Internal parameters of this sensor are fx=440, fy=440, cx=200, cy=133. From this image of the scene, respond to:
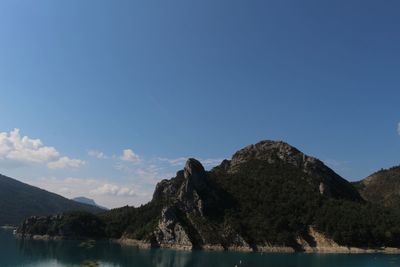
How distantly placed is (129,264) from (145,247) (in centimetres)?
7186

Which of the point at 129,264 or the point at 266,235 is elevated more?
the point at 266,235

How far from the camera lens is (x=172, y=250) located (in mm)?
186375

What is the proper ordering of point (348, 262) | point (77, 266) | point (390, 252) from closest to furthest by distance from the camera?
point (77, 266) < point (348, 262) < point (390, 252)

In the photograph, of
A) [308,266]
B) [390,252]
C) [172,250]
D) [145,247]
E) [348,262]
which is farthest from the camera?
[145,247]

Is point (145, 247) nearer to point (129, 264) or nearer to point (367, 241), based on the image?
point (129, 264)

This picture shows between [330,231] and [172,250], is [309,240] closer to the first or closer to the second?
[330,231]

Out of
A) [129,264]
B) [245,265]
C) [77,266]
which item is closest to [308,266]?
[245,265]

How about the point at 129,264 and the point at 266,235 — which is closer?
the point at 129,264

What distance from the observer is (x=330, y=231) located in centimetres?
19038

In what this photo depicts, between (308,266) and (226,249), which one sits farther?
(226,249)

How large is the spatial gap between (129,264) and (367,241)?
105600 millimetres

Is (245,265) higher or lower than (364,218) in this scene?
lower

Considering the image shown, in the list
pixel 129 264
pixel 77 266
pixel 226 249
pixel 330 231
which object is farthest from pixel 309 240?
pixel 77 266

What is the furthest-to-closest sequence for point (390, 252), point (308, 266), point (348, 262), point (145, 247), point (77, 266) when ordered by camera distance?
point (145, 247), point (390, 252), point (348, 262), point (308, 266), point (77, 266)
